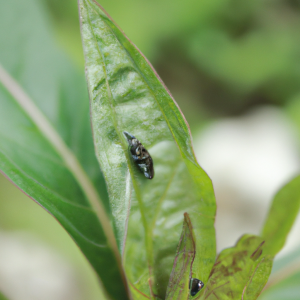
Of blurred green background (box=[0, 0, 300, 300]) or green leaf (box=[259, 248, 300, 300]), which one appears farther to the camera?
blurred green background (box=[0, 0, 300, 300])

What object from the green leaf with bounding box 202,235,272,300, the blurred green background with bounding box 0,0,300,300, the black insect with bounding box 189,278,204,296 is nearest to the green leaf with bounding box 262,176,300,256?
the green leaf with bounding box 202,235,272,300

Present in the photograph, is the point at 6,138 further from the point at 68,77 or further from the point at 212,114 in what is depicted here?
the point at 212,114

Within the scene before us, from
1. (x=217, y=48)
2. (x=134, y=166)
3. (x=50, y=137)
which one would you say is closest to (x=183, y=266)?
(x=134, y=166)

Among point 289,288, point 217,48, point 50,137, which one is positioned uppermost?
point 217,48

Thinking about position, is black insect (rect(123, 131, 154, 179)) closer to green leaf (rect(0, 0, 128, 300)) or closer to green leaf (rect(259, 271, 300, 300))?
green leaf (rect(0, 0, 128, 300))

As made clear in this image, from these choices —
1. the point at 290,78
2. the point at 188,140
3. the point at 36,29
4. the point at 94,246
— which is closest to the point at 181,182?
the point at 188,140

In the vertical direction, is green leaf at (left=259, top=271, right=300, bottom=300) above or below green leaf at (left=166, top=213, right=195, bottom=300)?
below

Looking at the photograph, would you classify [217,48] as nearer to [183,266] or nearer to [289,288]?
[289,288]
